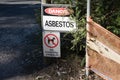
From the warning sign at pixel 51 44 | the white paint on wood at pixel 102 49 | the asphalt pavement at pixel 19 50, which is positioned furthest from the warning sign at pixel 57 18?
the asphalt pavement at pixel 19 50

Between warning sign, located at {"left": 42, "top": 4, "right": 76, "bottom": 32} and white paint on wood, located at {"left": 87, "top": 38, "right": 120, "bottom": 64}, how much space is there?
0.55m

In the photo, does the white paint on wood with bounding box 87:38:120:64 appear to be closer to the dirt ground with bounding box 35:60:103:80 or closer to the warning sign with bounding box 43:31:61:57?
the dirt ground with bounding box 35:60:103:80

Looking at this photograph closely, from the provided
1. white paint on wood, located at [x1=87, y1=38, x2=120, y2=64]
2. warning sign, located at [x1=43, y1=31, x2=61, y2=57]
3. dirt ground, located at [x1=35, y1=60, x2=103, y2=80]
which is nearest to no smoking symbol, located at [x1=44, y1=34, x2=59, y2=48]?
warning sign, located at [x1=43, y1=31, x2=61, y2=57]

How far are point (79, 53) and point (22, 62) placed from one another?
4.07 feet

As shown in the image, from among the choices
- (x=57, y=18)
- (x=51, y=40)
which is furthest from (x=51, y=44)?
(x=57, y=18)

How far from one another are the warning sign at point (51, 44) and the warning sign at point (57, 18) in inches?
5.1

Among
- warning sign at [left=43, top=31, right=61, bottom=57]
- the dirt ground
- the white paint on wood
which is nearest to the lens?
the white paint on wood

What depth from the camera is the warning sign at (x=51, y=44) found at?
639cm

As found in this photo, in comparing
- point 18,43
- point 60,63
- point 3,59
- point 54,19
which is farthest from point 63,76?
point 18,43

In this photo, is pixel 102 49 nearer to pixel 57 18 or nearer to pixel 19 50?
pixel 57 18

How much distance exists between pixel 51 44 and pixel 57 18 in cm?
57

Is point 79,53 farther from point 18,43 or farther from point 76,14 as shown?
point 18,43

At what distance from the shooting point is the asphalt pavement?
6480 millimetres

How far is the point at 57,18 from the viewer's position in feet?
20.5
